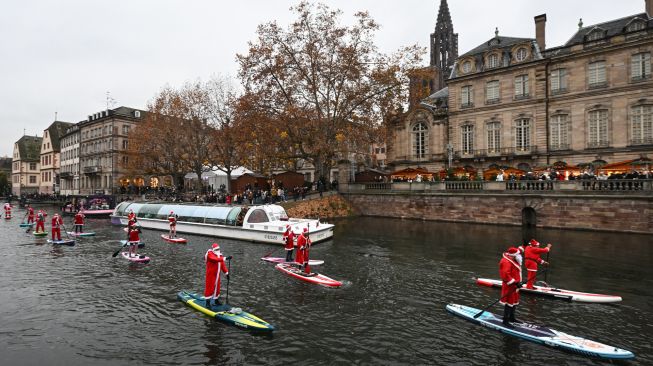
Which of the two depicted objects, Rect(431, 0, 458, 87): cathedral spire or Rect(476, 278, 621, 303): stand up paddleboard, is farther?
Rect(431, 0, 458, 87): cathedral spire

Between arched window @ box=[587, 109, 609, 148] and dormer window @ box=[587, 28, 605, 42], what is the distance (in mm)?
6930

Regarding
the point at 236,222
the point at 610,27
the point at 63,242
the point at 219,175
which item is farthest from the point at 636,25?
the point at 63,242

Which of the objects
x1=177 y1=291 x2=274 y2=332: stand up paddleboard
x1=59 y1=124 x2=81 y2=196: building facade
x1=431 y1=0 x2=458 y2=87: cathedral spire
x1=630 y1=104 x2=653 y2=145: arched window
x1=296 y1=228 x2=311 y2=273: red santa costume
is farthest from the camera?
x1=431 y1=0 x2=458 y2=87: cathedral spire

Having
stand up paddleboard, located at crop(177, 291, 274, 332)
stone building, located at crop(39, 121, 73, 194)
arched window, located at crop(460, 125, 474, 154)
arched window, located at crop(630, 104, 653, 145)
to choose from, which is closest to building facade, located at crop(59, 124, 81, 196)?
stone building, located at crop(39, 121, 73, 194)

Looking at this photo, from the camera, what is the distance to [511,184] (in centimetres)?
3180

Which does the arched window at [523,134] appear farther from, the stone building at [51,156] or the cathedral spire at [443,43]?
the stone building at [51,156]

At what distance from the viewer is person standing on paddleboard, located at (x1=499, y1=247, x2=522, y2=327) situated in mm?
10258

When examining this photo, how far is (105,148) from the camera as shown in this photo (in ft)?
249

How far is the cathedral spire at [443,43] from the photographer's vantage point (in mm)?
92250

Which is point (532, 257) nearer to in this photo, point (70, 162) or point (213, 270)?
point (213, 270)

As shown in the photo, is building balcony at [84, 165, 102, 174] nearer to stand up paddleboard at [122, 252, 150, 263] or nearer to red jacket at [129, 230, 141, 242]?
red jacket at [129, 230, 141, 242]

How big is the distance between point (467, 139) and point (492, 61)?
8.80 meters

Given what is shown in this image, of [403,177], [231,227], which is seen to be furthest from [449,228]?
[231,227]

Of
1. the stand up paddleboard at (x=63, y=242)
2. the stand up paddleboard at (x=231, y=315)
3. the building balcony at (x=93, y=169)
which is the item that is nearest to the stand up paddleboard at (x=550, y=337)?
the stand up paddleboard at (x=231, y=315)
